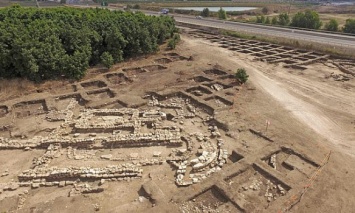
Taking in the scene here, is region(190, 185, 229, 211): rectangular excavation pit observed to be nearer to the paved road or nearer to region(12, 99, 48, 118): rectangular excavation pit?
region(12, 99, 48, 118): rectangular excavation pit

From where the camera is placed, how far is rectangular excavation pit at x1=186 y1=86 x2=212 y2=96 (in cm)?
2464

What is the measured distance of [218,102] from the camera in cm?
2289

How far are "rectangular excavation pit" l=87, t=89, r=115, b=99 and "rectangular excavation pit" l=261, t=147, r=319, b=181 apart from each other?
50.1 feet

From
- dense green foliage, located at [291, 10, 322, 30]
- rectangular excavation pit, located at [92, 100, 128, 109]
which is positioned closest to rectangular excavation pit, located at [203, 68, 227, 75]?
rectangular excavation pit, located at [92, 100, 128, 109]

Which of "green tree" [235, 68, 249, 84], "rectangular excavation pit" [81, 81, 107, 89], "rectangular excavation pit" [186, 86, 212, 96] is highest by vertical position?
"green tree" [235, 68, 249, 84]

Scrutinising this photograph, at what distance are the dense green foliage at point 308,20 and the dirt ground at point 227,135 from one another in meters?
24.2

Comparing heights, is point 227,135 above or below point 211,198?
above

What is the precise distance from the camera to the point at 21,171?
48.2 ft

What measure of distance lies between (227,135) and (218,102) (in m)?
5.51

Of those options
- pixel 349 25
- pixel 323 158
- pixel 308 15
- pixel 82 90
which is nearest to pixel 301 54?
pixel 349 25

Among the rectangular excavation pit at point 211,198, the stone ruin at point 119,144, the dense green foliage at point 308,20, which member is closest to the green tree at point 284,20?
the dense green foliage at point 308,20

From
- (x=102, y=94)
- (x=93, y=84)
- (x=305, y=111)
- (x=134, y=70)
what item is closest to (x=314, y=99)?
(x=305, y=111)

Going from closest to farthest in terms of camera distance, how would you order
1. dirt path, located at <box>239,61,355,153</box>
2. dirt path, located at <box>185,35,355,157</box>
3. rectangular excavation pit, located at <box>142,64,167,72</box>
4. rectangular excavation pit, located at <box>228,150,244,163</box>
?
rectangular excavation pit, located at <box>228,150,244,163</box>, dirt path, located at <box>239,61,355,153</box>, dirt path, located at <box>185,35,355,157</box>, rectangular excavation pit, located at <box>142,64,167,72</box>

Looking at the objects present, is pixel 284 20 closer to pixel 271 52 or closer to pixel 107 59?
pixel 271 52
